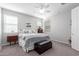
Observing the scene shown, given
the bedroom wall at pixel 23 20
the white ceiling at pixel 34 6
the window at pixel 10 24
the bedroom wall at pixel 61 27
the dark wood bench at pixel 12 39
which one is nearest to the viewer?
the white ceiling at pixel 34 6

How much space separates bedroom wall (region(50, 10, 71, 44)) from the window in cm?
328

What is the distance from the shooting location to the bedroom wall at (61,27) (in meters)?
4.21

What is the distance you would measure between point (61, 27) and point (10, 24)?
3.98 metres

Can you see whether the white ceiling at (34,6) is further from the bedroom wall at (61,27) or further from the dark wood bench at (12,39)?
the dark wood bench at (12,39)

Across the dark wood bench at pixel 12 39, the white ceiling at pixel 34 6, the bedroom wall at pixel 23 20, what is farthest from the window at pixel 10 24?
the white ceiling at pixel 34 6

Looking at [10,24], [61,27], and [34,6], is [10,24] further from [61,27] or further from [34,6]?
[61,27]

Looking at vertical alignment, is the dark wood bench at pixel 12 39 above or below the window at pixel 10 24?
below

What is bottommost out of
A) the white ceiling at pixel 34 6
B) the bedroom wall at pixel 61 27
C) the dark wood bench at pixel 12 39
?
the dark wood bench at pixel 12 39

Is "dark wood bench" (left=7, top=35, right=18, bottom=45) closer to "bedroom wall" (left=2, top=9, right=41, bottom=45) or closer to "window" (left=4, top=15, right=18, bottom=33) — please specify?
"window" (left=4, top=15, right=18, bottom=33)

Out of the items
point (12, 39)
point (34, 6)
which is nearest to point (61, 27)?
point (34, 6)

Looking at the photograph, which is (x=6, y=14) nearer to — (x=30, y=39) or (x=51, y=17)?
(x=30, y=39)

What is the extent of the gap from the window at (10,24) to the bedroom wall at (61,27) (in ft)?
10.8

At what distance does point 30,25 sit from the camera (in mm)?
5078

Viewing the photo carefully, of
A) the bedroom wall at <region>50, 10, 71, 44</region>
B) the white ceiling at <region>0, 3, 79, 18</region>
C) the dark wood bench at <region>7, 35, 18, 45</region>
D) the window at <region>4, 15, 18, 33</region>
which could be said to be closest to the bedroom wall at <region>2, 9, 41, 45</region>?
the window at <region>4, 15, 18, 33</region>
